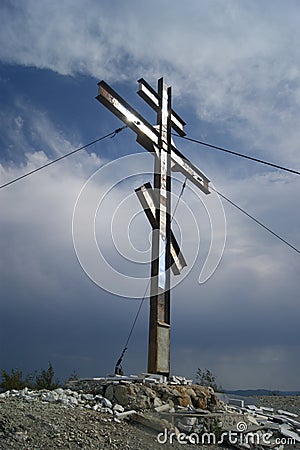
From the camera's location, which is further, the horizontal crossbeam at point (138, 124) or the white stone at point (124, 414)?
the horizontal crossbeam at point (138, 124)

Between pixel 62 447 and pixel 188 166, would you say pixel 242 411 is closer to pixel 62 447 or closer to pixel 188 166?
pixel 62 447

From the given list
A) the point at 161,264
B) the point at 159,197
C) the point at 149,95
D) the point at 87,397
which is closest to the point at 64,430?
the point at 87,397

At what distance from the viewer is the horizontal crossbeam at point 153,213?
29.1ft

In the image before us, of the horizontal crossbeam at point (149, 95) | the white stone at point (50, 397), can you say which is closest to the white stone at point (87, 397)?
the white stone at point (50, 397)

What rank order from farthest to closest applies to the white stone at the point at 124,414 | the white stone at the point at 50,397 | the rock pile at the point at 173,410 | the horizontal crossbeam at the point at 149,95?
→ the horizontal crossbeam at the point at 149,95, the white stone at the point at 50,397, the rock pile at the point at 173,410, the white stone at the point at 124,414

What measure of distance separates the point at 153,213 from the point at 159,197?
1.37 ft

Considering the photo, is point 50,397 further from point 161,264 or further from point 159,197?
point 159,197

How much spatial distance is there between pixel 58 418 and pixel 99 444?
64 centimetres

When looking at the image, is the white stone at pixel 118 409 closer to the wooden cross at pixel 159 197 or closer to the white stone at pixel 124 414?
the white stone at pixel 124 414

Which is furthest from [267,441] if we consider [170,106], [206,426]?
[170,106]

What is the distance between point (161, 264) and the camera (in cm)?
894

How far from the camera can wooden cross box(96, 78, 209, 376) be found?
8.56 meters

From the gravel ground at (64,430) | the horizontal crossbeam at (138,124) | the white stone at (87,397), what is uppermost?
the horizontal crossbeam at (138,124)

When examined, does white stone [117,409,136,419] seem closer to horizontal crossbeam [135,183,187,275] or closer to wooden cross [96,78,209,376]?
wooden cross [96,78,209,376]
